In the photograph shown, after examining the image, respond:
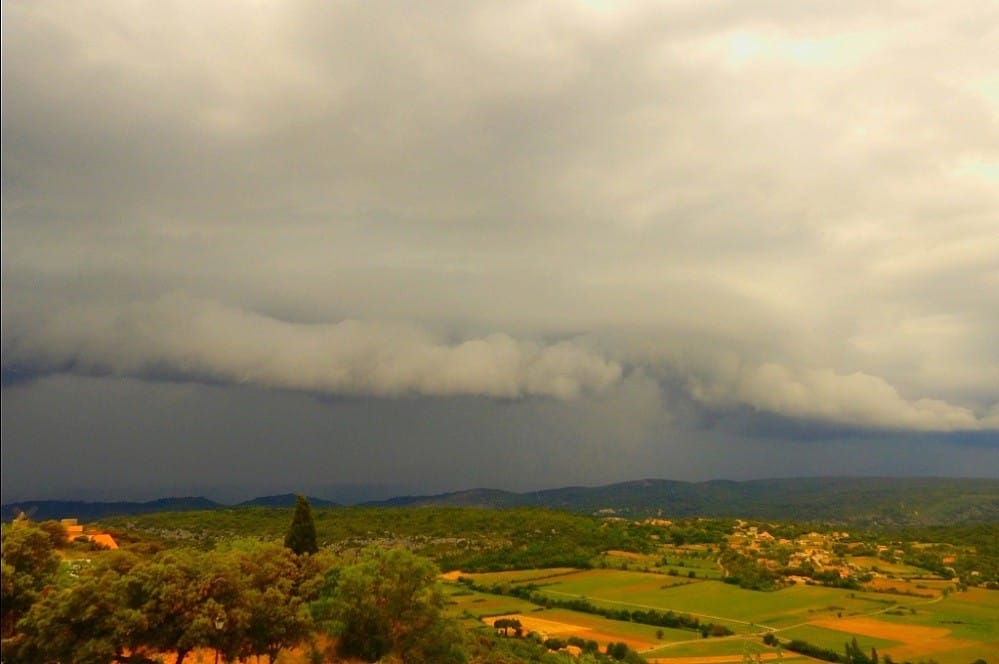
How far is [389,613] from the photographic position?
4281 centimetres

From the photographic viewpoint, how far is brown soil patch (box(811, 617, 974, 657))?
71875 millimetres

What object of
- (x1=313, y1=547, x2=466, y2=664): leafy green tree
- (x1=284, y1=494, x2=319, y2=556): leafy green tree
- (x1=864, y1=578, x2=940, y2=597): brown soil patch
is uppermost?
(x1=284, y1=494, x2=319, y2=556): leafy green tree

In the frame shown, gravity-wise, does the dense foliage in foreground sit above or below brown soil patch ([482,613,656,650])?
above

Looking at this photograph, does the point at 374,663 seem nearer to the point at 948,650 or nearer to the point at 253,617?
the point at 253,617

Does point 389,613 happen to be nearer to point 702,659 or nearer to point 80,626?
point 80,626

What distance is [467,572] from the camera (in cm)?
11850

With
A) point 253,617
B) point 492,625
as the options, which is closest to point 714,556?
point 492,625

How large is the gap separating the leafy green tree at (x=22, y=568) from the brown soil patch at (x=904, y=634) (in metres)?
74.5

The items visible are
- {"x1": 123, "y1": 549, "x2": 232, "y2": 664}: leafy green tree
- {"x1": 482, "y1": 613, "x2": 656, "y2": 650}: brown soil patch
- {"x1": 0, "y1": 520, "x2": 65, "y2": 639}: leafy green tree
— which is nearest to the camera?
{"x1": 123, "y1": 549, "x2": 232, "y2": 664}: leafy green tree

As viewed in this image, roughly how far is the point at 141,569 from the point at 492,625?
153 feet

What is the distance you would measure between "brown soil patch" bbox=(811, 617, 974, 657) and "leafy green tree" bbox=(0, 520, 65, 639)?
7450 centimetres

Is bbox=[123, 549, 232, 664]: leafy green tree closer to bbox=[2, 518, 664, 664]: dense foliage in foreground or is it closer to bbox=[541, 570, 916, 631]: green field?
bbox=[2, 518, 664, 664]: dense foliage in foreground

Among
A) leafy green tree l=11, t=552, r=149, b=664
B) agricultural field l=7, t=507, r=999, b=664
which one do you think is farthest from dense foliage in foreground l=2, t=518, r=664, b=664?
agricultural field l=7, t=507, r=999, b=664

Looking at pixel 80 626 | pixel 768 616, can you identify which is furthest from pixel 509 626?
pixel 80 626
